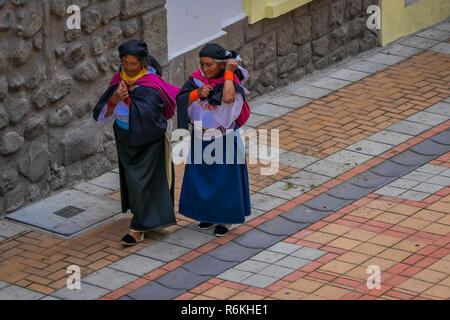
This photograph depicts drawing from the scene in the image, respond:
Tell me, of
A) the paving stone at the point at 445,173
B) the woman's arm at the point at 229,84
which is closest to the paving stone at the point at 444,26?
the paving stone at the point at 445,173

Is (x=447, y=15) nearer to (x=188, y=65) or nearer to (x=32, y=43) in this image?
Result: (x=188, y=65)

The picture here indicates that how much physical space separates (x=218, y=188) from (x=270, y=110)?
10.1 ft

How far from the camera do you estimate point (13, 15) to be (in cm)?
938

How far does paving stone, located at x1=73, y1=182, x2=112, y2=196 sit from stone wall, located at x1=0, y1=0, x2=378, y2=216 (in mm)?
88

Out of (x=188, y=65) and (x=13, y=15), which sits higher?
(x=13, y=15)

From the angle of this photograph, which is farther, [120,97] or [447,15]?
[447,15]

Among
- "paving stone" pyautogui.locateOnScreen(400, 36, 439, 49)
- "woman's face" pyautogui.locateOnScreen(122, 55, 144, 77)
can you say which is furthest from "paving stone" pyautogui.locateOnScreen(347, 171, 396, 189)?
"paving stone" pyautogui.locateOnScreen(400, 36, 439, 49)

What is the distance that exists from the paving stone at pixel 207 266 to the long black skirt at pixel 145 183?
54cm

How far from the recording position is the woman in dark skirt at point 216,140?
902cm

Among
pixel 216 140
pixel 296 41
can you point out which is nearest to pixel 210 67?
pixel 216 140

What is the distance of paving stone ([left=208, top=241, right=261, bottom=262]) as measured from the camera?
9.03 meters

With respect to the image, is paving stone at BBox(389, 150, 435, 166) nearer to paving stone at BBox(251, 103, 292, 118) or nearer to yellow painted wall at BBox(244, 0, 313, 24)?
paving stone at BBox(251, 103, 292, 118)
